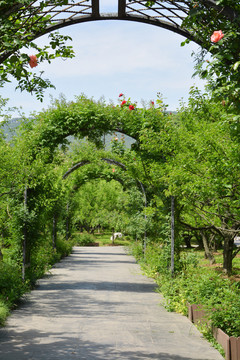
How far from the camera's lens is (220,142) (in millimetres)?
8016

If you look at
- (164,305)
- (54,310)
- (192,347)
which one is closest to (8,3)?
(192,347)

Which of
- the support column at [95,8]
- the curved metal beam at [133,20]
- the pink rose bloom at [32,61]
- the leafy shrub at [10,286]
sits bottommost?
the leafy shrub at [10,286]

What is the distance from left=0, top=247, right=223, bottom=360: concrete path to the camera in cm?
561

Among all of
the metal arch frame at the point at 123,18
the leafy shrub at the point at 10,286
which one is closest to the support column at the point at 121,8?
the metal arch frame at the point at 123,18

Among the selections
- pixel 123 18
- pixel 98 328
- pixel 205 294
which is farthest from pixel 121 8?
pixel 98 328

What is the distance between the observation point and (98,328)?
696 cm

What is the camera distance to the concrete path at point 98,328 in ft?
18.4

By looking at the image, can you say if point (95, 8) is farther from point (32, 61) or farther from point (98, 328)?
point (98, 328)

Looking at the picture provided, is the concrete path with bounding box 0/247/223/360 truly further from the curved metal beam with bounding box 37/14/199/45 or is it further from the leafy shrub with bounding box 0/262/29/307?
the curved metal beam with bounding box 37/14/199/45

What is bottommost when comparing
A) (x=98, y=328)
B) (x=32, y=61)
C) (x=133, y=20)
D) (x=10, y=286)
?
(x=98, y=328)

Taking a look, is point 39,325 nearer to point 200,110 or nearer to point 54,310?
point 54,310

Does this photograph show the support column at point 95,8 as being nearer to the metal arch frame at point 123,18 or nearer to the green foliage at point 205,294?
the metal arch frame at point 123,18

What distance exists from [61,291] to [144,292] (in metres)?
2.00

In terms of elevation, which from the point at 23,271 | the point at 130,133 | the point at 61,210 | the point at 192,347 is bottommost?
the point at 192,347
